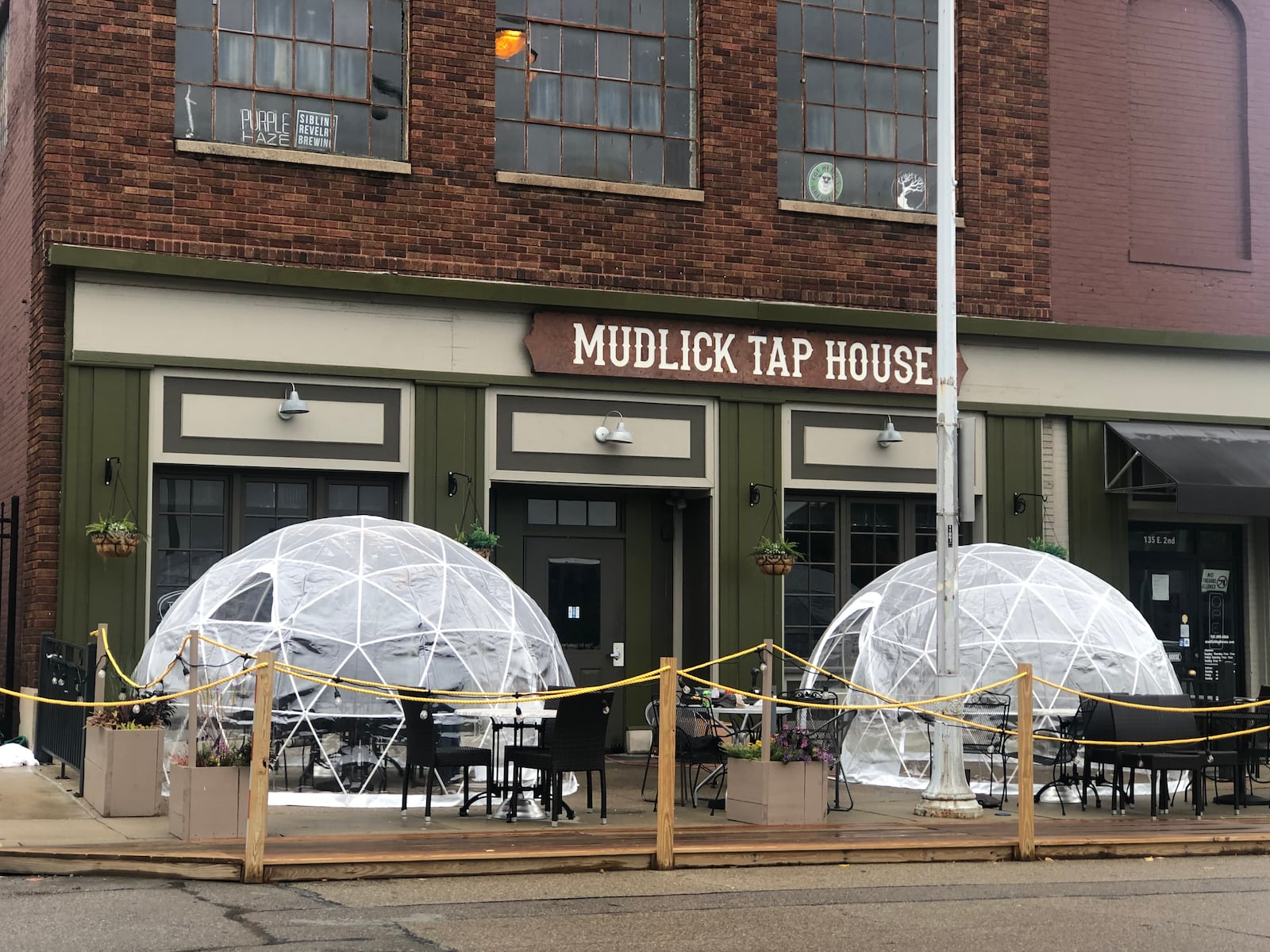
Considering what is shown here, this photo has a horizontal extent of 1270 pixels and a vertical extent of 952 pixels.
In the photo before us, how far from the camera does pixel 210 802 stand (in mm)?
11312

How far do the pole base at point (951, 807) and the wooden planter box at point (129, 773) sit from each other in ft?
20.0

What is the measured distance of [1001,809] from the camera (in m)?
14.3

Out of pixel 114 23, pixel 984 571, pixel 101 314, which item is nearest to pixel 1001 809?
pixel 984 571

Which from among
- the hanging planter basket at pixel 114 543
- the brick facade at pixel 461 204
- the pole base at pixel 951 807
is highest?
the brick facade at pixel 461 204

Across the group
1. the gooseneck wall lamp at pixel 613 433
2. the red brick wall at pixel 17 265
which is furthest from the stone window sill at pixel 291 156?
the gooseneck wall lamp at pixel 613 433

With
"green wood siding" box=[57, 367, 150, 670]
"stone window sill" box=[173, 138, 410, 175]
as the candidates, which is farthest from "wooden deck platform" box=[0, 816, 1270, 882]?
"stone window sill" box=[173, 138, 410, 175]

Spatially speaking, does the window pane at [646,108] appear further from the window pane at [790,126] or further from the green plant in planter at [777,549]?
the green plant in planter at [777,549]

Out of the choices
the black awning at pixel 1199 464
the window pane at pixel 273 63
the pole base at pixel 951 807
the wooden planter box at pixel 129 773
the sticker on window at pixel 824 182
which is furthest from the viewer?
the sticker on window at pixel 824 182

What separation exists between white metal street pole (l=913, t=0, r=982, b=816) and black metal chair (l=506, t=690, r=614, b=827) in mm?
2845

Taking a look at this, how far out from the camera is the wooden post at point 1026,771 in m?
11.9

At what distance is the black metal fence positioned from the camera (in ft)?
45.2

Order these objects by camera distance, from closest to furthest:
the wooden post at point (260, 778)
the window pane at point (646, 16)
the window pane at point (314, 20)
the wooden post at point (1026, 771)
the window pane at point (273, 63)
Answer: the wooden post at point (260, 778) < the wooden post at point (1026, 771) < the window pane at point (273, 63) < the window pane at point (314, 20) < the window pane at point (646, 16)

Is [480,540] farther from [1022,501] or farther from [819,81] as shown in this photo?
[819,81]

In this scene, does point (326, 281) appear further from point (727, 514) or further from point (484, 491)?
point (727, 514)
